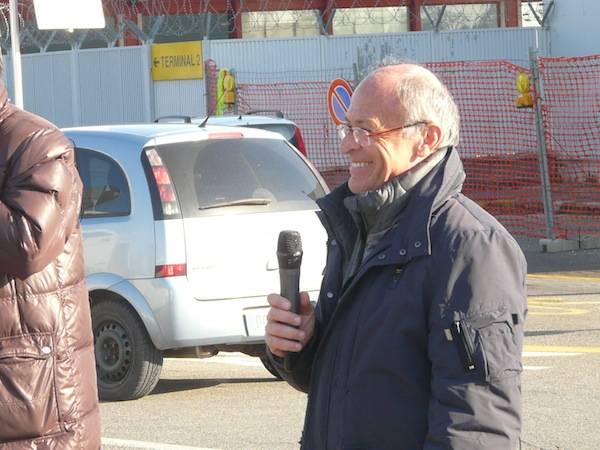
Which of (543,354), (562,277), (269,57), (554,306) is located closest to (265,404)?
(543,354)

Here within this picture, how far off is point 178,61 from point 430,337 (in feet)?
78.8

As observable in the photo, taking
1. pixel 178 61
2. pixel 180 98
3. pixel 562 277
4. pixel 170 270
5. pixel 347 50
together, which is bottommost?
pixel 562 277

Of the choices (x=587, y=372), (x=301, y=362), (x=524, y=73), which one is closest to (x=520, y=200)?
(x=524, y=73)

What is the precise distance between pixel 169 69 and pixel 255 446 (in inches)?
802

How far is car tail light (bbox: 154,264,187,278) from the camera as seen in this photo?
8.21 m

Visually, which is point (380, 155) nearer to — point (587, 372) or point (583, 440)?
point (583, 440)

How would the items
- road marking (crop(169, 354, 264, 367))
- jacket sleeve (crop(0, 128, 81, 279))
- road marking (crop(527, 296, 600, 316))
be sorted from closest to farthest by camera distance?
1. jacket sleeve (crop(0, 128, 81, 279))
2. road marking (crop(169, 354, 264, 367))
3. road marking (crop(527, 296, 600, 316))

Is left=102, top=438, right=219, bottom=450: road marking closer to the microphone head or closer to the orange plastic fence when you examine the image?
the microphone head

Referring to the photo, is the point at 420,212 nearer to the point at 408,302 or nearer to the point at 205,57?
the point at 408,302

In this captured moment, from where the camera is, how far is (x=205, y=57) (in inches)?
1047

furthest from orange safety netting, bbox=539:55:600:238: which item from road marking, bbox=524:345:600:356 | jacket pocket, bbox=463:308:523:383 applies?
jacket pocket, bbox=463:308:523:383

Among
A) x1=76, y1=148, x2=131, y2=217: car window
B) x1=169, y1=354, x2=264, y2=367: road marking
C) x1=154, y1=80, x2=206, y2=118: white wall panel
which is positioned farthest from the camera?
x1=154, y1=80, x2=206, y2=118: white wall panel

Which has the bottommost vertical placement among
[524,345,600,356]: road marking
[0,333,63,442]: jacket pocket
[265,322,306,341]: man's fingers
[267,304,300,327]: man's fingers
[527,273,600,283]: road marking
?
[524,345,600,356]: road marking

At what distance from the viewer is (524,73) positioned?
17.4 m
